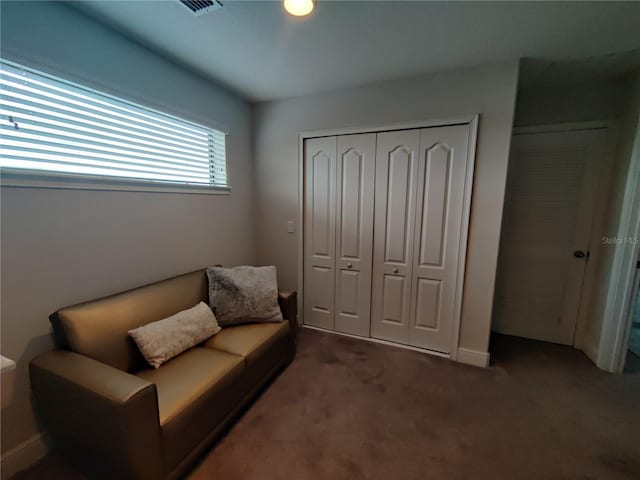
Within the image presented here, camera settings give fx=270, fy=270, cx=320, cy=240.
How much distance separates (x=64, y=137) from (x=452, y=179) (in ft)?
8.72

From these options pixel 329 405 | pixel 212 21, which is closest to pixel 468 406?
pixel 329 405

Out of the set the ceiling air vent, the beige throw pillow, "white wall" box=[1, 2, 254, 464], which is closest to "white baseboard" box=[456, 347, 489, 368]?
the beige throw pillow

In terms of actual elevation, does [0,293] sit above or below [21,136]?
below

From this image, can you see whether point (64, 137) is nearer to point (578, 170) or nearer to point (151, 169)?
point (151, 169)

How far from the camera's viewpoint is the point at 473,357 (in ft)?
7.66

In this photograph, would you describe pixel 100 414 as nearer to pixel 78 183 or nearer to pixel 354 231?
pixel 78 183

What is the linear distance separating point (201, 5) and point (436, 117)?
1.81m

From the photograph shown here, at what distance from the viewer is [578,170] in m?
2.48

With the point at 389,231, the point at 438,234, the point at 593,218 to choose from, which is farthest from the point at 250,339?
the point at 593,218

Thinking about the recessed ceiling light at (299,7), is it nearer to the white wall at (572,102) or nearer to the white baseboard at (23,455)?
the white wall at (572,102)

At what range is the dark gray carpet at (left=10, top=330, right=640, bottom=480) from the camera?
4.62 ft

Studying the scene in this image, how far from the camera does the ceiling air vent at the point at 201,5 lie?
1450mm

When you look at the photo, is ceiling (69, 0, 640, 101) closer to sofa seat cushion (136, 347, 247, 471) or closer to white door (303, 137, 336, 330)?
white door (303, 137, 336, 330)

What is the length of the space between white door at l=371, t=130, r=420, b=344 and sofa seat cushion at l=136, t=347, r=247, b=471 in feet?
4.83
